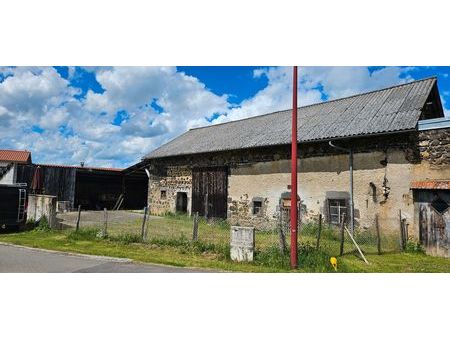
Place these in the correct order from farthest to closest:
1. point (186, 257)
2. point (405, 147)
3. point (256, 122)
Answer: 1. point (256, 122)
2. point (405, 147)
3. point (186, 257)

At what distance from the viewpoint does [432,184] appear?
9195 millimetres

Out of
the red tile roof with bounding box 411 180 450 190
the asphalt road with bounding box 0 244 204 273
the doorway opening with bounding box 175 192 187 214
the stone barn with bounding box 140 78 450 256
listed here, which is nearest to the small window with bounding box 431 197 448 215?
the stone barn with bounding box 140 78 450 256

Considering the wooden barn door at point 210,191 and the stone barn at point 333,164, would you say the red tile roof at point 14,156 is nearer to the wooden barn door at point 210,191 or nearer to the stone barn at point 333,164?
the stone barn at point 333,164

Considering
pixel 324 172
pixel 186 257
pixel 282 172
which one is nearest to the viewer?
pixel 186 257

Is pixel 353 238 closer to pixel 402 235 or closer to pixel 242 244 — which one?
pixel 402 235

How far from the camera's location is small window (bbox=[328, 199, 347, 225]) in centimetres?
1134

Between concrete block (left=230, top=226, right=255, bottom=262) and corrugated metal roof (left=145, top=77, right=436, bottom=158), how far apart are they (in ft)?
19.0

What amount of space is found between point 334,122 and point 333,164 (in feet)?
6.75

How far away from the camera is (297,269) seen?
22.1ft

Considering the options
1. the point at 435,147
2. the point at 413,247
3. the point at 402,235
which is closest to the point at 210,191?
the point at 402,235

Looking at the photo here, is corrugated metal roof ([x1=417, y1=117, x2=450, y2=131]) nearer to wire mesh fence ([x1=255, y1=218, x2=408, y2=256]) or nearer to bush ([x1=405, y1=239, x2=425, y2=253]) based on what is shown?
wire mesh fence ([x1=255, y1=218, x2=408, y2=256])
